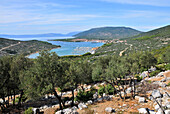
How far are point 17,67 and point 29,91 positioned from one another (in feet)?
20.2

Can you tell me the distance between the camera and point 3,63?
69.3 ft

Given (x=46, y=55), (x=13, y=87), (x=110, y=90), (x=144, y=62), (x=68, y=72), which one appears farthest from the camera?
(x=144, y=62)

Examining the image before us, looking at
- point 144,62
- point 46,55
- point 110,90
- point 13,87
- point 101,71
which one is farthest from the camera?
point 144,62

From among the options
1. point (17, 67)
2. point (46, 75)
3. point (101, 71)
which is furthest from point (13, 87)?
point (101, 71)

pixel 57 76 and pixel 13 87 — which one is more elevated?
pixel 57 76

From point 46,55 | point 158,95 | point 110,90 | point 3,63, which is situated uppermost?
point 46,55

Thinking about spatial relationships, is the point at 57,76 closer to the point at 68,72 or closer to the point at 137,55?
the point at 68,72

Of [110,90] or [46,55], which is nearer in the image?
[46,55]

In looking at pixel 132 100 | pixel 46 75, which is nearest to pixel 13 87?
pixel 46 75

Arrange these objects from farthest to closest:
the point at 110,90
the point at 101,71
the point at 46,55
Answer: the point at 110,90 < the point at 101,71 < the point at 46,55

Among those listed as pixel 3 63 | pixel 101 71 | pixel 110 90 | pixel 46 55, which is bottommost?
pixel 110 90

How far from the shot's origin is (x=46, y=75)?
18156mm

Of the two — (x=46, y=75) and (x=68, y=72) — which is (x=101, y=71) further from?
(x=46, y=75)

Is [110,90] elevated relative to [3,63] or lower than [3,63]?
lower
